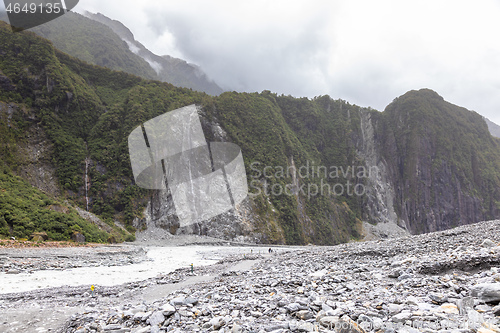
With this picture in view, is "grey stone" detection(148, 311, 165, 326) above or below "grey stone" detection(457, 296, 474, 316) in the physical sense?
below

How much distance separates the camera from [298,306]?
493cm

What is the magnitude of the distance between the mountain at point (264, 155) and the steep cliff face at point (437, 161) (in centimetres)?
51

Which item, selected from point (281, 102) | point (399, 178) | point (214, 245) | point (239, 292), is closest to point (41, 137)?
point (214, 245)

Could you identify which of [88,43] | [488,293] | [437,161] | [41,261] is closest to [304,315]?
[488,293]

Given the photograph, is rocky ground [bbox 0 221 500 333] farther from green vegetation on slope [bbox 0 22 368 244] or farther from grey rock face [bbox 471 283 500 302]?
green vegetation on slope [bbox 0 22 368 244]

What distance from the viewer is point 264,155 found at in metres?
83.4

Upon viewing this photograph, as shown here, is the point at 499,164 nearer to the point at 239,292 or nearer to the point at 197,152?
the point at 197,152

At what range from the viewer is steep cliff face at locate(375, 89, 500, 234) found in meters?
110

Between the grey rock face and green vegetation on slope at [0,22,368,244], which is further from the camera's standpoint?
green vegetation on slope at [0,22,368,244]

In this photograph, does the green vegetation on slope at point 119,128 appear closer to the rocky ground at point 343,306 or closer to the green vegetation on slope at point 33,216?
the green vegetation on slope at point 33,216
